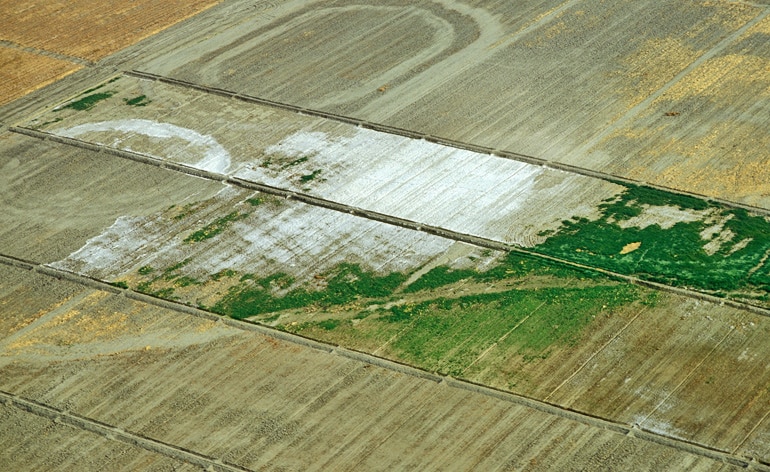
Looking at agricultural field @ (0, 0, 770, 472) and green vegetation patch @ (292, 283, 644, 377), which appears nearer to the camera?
agricultural field @ (0, 0, 770, 472)

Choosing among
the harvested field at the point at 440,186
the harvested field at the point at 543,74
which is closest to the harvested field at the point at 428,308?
the harvested field at the point at 440,186

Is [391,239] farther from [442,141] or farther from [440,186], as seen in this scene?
[442,141]

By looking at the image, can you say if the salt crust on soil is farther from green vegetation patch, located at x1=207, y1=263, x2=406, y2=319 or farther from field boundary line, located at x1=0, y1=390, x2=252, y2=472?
field boundary line, located at x1=0, y1=390, x2=252, y2=472

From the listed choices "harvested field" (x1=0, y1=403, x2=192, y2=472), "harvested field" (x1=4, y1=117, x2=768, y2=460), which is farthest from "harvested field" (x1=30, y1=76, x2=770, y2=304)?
"harvested field" (x1=0, y1=403, x2=192, y2=472)

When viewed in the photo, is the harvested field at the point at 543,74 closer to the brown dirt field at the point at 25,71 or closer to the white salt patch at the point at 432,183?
the white salt patch at the point at 432,183

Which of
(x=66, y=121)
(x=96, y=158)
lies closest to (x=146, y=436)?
(x=96, y=158)

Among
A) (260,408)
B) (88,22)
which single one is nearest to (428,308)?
(260,408)
